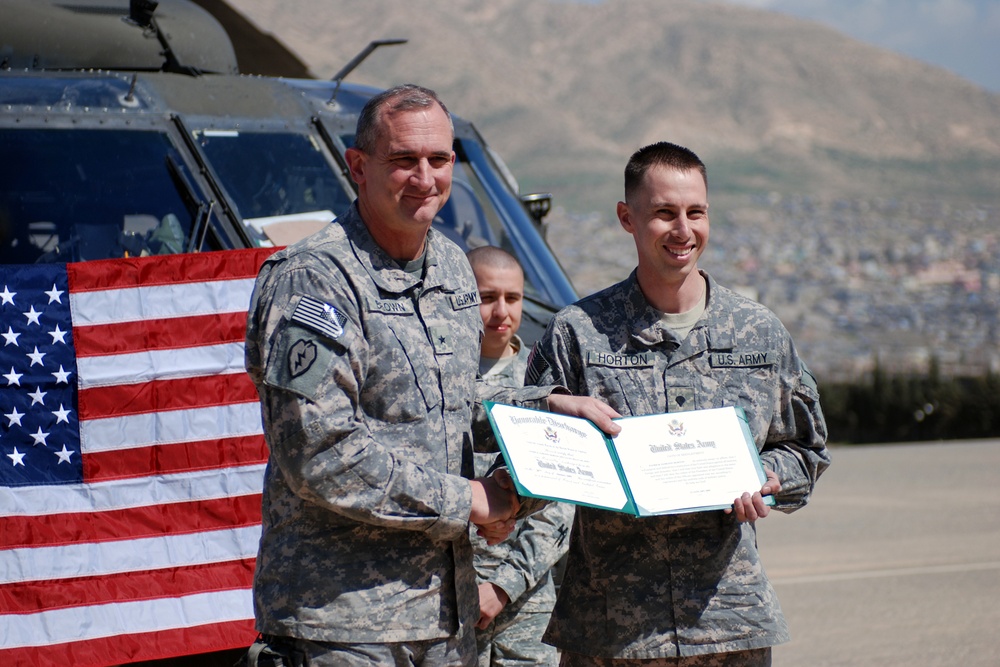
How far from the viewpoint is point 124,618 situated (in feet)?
13.8

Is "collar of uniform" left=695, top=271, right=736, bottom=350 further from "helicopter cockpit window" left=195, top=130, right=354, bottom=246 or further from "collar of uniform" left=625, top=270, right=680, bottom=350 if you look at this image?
"helicopter cockpit window" left=195, top=130, right=354, bottom=246

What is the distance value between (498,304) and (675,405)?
1.08 meters

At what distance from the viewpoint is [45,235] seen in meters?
4.66

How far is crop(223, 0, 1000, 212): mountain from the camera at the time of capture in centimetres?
11631

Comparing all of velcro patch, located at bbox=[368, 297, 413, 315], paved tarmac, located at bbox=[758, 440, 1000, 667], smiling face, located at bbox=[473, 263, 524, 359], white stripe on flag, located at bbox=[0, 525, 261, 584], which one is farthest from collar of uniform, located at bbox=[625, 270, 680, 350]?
paved tarmac, located at bbox=[758, 440, 1000, 667]

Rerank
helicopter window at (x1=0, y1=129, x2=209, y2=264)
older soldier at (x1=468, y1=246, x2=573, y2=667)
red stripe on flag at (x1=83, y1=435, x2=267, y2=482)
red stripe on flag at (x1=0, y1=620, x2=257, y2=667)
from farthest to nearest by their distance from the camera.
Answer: helicopter window at (x1=0, y1=129, x2=209, y2=264) → red stripe on flag at (x1=83, y1=435, x2=267, y2=482) → red stripe on flag at (x1=0, y1=620, x2=257, y2=667) → older soldier at (x1=468, y1=246, x2=573, y2=667)

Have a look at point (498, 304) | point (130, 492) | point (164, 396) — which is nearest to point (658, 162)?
point (498, 304)

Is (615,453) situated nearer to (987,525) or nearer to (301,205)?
(301,205)

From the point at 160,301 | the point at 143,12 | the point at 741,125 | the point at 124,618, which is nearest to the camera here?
the point at 124,618

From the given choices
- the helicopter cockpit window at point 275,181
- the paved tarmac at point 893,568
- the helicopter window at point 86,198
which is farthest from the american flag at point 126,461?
the paved tarmac at point 893,568

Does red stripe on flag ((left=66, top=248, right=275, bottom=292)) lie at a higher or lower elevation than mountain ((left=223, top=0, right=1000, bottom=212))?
lower

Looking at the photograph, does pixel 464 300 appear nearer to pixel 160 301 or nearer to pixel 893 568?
pixel 160 301

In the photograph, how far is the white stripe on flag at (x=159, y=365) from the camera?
14.1ft

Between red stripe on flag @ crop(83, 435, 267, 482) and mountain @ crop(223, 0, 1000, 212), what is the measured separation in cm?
9762
